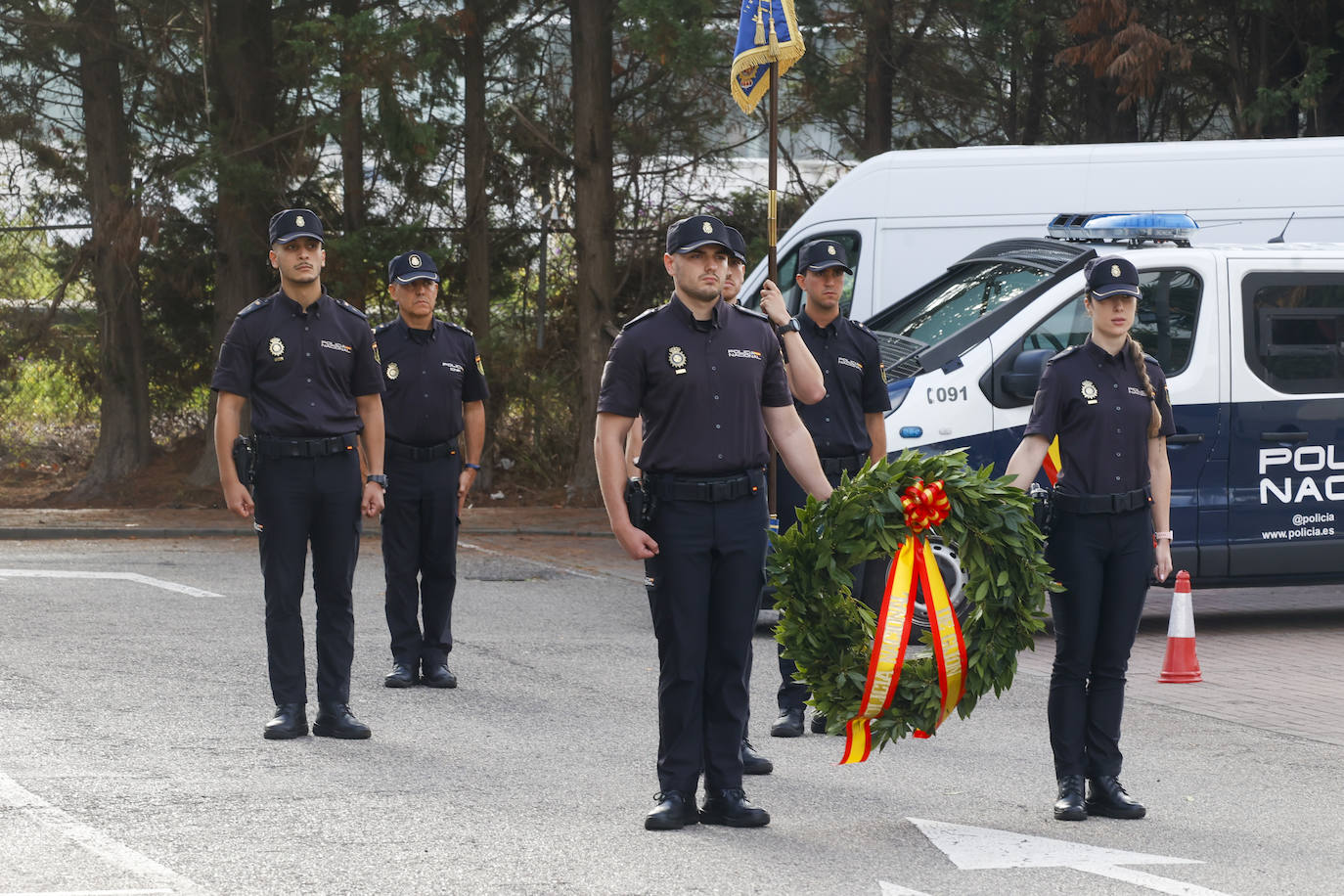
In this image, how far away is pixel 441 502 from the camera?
28.0ft

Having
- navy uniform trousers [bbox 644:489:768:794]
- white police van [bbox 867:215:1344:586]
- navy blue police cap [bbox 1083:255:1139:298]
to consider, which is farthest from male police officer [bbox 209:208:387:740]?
white police van [bbox 867:215:1344:586]

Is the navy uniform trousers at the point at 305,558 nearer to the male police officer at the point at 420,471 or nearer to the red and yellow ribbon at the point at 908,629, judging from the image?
the male police officer at the point at 420,471

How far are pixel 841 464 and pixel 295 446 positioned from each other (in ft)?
7.46

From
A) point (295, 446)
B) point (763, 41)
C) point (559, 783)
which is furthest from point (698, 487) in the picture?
point (763, 41)

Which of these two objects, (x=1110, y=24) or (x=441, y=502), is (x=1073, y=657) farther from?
(x=1110, y=24)

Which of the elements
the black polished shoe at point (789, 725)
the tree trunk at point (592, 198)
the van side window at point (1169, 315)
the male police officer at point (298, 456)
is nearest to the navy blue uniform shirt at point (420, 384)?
the male police officer at point (298, 456)

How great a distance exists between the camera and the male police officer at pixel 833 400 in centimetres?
727

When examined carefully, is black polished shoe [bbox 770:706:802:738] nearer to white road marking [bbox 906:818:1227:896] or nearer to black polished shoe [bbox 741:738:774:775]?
black polished shoe [bbox 741:738:774:775]

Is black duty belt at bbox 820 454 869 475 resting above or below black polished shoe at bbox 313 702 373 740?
above

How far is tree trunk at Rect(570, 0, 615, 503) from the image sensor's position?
61.7ft

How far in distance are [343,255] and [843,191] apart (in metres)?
6.87

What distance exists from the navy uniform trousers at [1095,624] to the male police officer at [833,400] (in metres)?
1.39

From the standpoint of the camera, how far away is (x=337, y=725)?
23.2 ft

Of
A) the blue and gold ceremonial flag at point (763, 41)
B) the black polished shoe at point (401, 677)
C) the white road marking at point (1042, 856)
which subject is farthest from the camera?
the blue and gold ceremonial flag at point (763, 41)
